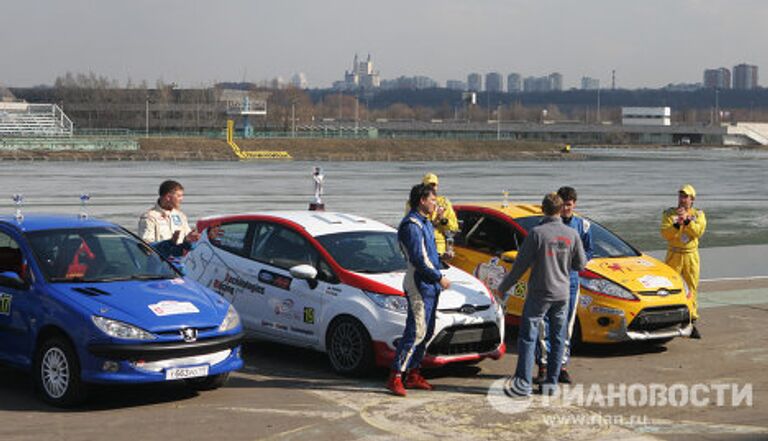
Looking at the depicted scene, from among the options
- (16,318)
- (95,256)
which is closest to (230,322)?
(95,256)

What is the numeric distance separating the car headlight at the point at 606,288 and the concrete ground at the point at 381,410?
0.68m

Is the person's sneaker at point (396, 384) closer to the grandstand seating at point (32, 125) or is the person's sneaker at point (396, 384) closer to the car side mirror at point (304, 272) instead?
the car side mirror at point (304, 272)

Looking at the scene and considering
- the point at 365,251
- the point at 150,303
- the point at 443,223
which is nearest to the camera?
the point at 150,303

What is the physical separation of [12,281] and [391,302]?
3377 millimetres

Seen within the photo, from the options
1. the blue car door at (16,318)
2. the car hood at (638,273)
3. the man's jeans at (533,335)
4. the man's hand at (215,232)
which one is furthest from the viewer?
the man's hand at (215,232)

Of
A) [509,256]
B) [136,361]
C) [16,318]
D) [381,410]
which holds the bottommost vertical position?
[381,410]

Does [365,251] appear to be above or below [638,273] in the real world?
above

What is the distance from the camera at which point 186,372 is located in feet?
28.8

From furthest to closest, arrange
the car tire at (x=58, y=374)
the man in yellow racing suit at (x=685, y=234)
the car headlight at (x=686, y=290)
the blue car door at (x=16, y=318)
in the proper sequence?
the man in yellow racing suit at (x=685, y=234) < the car headlight at (x=686, y=290) < the blue car door at (x=16, y=318) < the car tire at (x=58, y=374)

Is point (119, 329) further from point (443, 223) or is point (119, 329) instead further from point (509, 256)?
point (509, 256)

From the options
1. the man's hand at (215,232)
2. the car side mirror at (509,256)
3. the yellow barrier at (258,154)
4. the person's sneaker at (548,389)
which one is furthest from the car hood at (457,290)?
the yellow barrier at (258,154)

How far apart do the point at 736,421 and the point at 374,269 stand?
379cm

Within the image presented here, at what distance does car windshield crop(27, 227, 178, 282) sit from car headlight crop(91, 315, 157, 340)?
840mm

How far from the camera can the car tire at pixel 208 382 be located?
9453mm
